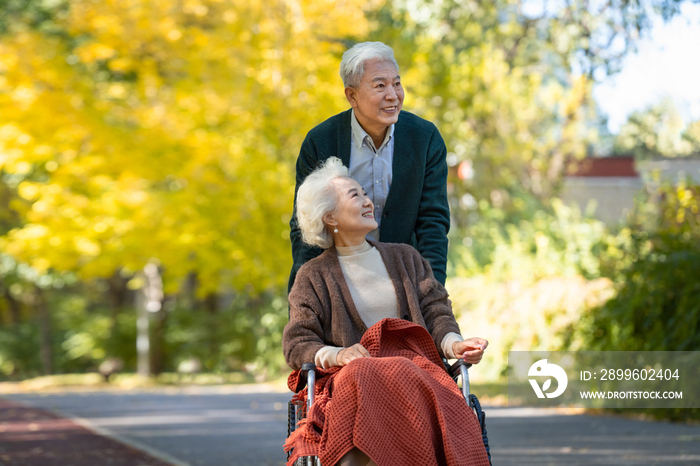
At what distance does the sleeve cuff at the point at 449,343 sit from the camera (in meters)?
2.97

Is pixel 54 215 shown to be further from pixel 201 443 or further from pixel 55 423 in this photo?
pixel 201 443

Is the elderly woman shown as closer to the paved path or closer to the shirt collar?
the shirt collar

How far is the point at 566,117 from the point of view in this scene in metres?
16.1

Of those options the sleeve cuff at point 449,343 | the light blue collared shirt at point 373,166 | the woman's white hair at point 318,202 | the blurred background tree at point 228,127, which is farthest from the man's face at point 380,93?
the blurred background tree at point 228,127

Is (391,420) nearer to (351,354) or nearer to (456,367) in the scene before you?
(351,354)

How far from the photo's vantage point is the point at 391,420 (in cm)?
267

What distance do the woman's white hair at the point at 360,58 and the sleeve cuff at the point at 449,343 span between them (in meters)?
1.04

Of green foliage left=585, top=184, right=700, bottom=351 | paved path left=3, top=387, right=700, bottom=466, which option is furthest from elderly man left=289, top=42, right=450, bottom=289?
green foliage left=585, top=184, right=700, bottom=351

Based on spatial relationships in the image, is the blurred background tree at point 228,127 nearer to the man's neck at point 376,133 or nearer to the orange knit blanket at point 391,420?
the man's neck at point 376,133

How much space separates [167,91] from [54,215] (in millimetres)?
2613

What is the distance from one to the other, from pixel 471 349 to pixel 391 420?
0.39 m

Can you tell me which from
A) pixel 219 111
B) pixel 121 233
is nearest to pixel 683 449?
A: pixel 219 111

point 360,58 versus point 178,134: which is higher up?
point 178,134

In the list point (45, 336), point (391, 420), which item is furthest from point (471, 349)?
point (45, 336)
